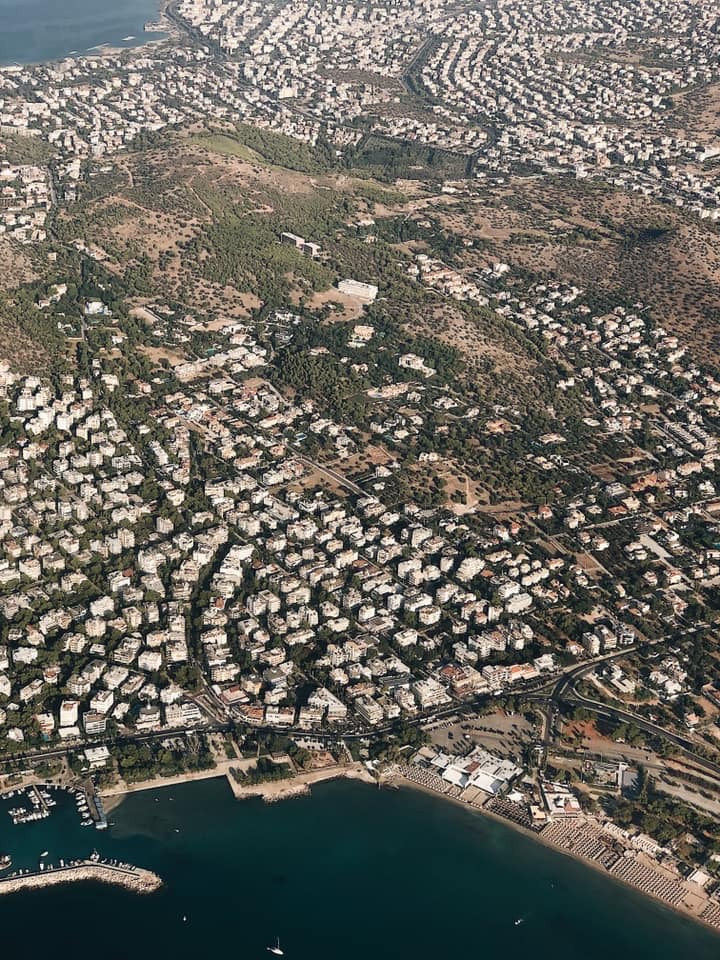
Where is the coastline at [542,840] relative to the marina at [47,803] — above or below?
above

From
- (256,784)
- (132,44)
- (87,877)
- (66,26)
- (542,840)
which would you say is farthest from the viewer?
(66,26)

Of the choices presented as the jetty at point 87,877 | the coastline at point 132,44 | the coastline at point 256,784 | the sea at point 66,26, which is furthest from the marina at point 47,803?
the sea at point 66,26

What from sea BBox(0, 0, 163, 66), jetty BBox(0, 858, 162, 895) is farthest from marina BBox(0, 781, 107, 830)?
sea BBox(0, 0, 163, 66)

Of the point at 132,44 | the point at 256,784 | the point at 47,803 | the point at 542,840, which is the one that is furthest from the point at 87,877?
the point at 132,44

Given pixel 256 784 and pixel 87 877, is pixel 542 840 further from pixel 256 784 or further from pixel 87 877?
pixel 87 877

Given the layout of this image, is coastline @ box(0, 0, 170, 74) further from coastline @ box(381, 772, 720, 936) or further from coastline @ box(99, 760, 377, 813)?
coastline @ box(381, 772, 720, 936)

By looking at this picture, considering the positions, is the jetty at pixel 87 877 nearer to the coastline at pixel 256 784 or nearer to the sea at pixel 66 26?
the coastline at pixel 256 784
